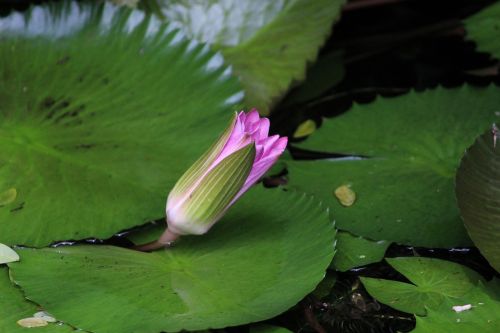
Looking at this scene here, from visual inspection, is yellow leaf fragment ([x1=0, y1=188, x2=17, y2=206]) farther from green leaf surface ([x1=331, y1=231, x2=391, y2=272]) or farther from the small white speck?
the small white speck

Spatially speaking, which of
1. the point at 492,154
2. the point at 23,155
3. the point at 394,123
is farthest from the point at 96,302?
the point at 394,123

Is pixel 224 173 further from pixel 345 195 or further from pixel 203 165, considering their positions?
pixel 345 195

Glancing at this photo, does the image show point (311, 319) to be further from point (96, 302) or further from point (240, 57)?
point (240, 57)

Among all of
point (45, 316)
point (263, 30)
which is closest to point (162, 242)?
point (45, 316)

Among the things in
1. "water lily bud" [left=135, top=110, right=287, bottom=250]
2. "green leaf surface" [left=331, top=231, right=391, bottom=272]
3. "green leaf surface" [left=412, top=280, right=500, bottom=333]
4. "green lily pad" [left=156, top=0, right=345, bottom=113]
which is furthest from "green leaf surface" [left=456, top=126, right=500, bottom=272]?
"green lily pad" [left=156, top=0, right=345, bottom=113]

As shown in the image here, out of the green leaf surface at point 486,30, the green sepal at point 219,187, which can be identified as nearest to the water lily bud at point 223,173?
the green sepal at point 219,187

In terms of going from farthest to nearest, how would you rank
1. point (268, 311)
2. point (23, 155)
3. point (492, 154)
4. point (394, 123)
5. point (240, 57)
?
1. point (240, 57)
2. point (394, 123)
3. point (23, 155)
4. point (492, 154)
5. point (268, 311)
